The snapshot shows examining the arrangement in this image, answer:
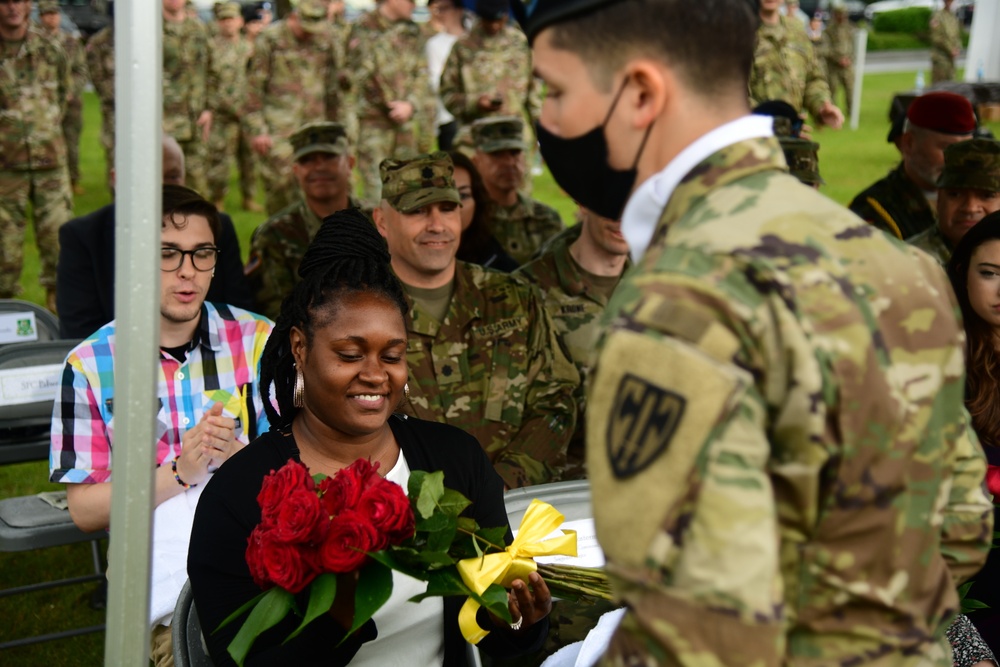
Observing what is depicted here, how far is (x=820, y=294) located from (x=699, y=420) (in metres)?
0.22

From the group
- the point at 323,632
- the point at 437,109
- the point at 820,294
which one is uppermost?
the point at 437,109

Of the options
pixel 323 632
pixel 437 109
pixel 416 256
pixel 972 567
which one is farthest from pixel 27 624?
pixel 437 109

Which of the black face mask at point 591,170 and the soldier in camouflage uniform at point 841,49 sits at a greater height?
the soldier in camouflage uniform at point 841,49

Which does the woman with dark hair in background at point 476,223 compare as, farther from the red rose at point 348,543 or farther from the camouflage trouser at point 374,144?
the camouflage trouser at point 374,144

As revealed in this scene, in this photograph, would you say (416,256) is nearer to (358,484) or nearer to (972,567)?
(358,484)

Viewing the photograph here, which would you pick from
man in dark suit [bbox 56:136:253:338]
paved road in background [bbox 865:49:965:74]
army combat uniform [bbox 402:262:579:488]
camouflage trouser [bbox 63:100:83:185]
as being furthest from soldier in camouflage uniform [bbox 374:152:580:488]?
paved road in background [bbox 865:49:965:74]

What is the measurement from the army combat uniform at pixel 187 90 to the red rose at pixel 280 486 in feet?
32.2

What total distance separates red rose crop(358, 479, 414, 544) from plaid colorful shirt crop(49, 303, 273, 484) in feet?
3.78

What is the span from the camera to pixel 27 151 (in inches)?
320

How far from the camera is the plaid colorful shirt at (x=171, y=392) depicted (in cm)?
292

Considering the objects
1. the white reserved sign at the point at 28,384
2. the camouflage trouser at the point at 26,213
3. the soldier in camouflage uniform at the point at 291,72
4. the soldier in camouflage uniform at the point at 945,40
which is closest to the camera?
the white reserved sign at the point at 28,384

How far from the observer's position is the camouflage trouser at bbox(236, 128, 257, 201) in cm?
1283

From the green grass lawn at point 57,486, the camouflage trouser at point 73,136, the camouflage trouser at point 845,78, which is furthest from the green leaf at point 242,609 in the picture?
the camouflage trouser at point 845,78

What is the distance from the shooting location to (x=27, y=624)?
13.7 feet
